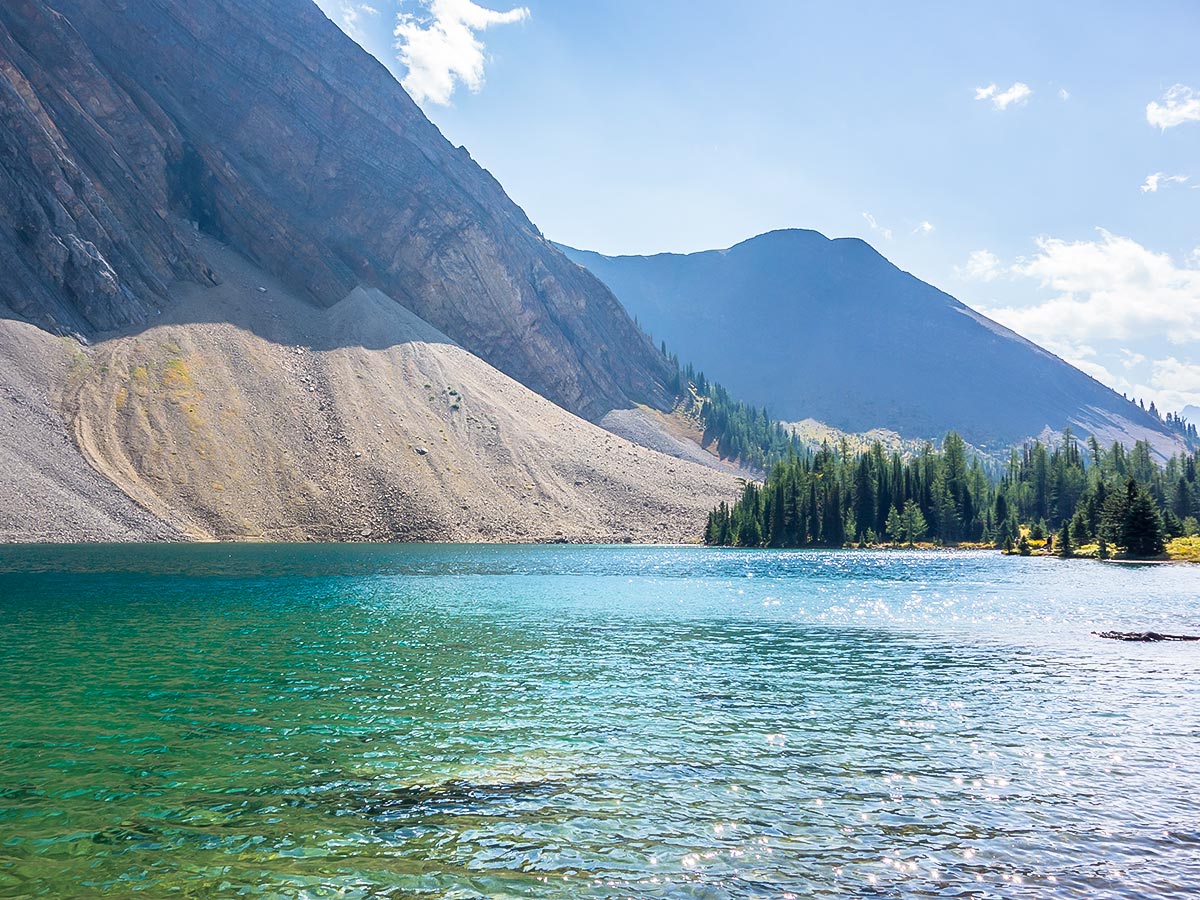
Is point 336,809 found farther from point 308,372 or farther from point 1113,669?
point 308,372

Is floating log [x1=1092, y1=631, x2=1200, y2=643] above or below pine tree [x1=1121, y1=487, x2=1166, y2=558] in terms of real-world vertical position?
below

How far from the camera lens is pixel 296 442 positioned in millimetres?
161500

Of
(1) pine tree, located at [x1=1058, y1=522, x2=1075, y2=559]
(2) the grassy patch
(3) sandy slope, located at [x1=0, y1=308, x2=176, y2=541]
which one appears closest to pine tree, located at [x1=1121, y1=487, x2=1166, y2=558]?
(2) the grassy patch

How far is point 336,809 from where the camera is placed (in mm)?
17344

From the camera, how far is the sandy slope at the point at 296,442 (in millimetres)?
140000

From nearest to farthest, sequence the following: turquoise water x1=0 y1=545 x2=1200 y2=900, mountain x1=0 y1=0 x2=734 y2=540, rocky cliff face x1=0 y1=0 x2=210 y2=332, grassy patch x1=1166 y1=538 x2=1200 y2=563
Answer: turquoise water x1=0 y1=545 x2=1200 y2=900 < grassy patch x1=1166 y1=538 x2=1200 y2=563 < mountain x1=0 y1=0 x2=734 y2=540 < rocky cliff face x1=0 y1=0 x2=210 y2=332

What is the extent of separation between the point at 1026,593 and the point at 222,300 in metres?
183

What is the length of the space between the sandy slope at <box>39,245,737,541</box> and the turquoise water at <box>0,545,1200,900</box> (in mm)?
97432

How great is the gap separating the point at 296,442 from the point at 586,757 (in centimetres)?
15408

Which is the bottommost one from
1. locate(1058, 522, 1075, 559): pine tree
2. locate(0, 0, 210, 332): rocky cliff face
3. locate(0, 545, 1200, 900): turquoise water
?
locate(0, 545, 1200, 900): turquoise water

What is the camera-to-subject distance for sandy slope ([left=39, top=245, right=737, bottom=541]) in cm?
14000

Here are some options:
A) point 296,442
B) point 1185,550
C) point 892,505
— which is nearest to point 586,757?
point 1185,550

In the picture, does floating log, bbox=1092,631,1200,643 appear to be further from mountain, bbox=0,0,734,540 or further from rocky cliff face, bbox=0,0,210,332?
rocky cliff face, bbox=0,0,210,332

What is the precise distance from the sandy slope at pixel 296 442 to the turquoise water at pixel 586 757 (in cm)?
9743
